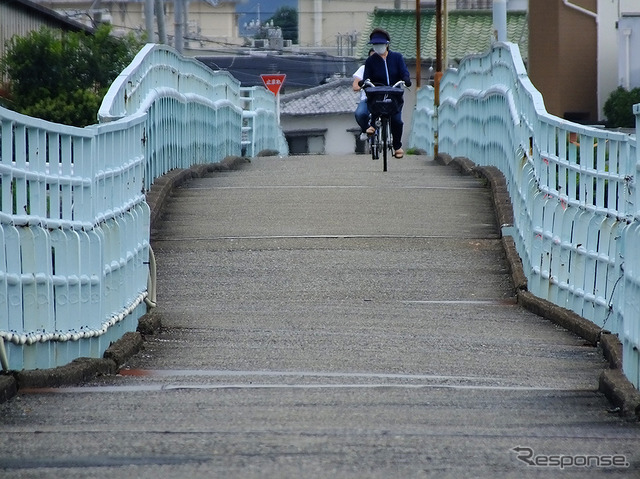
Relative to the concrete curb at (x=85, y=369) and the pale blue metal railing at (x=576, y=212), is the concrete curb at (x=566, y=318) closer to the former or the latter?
the pale blue metal railing at (x=576, y=212)

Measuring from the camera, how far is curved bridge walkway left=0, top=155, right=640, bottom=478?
5016 millimetres

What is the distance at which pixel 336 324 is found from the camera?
9.28m

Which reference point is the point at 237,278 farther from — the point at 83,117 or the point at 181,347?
the point at 83,117

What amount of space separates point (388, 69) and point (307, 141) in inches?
1492

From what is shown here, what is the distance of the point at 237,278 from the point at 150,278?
1.98 m

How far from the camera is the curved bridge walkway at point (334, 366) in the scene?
5016mm

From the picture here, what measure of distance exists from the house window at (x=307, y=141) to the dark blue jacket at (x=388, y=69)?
122 ft

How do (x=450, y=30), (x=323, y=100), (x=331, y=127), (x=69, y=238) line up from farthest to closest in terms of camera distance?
(x=323, y=100), (x=331, y=127), (x=450, y=30), (x=69, y=238)

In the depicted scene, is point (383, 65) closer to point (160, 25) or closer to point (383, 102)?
point (383, 102)

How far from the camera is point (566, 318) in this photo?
9.28m

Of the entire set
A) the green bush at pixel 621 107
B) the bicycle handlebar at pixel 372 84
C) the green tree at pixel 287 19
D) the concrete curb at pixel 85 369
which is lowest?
the concrete curb at pixel 85 369

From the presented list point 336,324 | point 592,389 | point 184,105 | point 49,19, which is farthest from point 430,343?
point 49,19

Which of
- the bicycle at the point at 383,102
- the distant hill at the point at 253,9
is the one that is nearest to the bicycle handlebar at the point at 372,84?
the bicycle at the point at 383,102

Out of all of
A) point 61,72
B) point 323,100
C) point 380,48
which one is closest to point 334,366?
point 380,48
